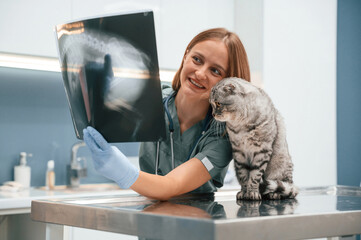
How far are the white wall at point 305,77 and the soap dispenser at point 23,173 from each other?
1.64 metres

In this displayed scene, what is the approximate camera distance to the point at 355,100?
10.7ft

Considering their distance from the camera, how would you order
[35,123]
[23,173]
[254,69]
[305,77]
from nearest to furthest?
1. [23,173]
2. [35,123]
3. [254,69]
4. [305,77]

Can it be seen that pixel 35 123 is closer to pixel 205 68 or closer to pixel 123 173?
pixel 205 68

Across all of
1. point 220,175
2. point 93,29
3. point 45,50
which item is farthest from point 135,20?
point 45,50

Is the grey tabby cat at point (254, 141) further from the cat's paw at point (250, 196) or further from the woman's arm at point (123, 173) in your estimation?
the woman's arm at point (123, 173)

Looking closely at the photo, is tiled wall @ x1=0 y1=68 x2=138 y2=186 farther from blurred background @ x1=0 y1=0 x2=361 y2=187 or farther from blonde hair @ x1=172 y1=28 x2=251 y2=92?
blonde hair @ x1=172 y1=28 x2=251 y2=92

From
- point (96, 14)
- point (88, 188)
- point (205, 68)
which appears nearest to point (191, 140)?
point (205, 68)

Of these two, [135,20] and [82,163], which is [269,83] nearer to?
[82,163]

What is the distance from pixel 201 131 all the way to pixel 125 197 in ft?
1.49

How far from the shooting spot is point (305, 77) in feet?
9.87

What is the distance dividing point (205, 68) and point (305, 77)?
2.06 metres

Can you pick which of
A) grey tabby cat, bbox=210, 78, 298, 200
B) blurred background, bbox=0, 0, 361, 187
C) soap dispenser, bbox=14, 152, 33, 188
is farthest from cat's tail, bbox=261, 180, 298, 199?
soap dispenser, bbox=14, 152, 33, 188

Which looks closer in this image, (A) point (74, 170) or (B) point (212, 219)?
(B) point (212, 219)

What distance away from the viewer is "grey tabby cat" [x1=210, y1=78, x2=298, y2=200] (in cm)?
94
